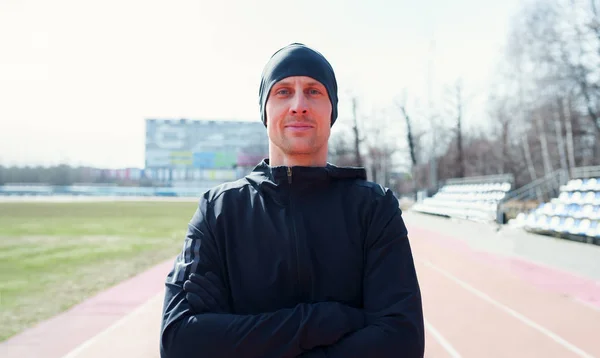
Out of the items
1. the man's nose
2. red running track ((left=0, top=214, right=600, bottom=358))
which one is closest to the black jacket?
the man's nose

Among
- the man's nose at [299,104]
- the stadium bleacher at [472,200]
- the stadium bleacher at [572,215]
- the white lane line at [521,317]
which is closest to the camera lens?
the man's nose at [299,104]

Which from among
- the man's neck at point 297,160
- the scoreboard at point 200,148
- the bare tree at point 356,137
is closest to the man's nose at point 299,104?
the man's neck at point 297,160

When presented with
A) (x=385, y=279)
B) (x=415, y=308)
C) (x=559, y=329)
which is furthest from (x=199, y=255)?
(x=559, y=329)

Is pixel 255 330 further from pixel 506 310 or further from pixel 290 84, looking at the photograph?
pixel 506 310

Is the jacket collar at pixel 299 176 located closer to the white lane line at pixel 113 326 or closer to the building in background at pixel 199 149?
the white lane line at pixel 113 326

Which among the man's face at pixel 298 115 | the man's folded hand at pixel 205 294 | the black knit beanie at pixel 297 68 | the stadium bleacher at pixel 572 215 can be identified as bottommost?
the stadium bleacher at pixel 572 215

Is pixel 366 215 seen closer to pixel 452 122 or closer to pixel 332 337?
pixel 332 337

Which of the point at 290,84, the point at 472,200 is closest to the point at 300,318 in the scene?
the point at 290,84

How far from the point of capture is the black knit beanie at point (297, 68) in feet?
4.78

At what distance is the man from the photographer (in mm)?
1260

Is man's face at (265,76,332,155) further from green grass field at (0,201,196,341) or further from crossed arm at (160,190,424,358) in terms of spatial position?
green grass field at (0,201,196,341)

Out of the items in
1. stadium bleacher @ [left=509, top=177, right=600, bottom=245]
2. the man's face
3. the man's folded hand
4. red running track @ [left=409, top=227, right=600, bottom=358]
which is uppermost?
the man's face

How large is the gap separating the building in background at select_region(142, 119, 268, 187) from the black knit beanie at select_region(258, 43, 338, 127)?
67.2 meters

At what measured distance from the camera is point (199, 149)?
2768 inches
